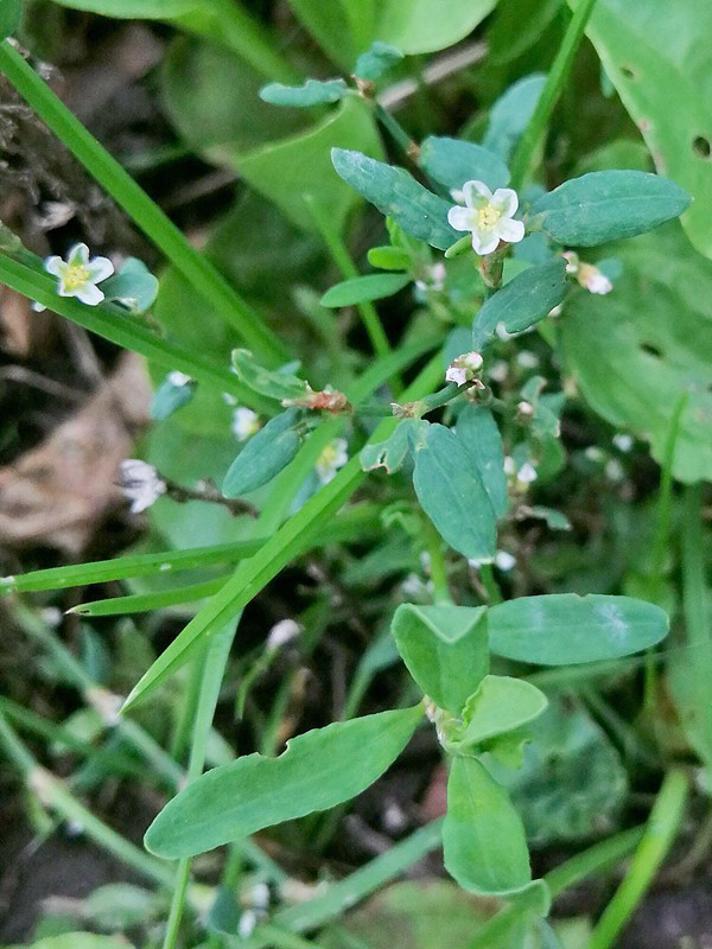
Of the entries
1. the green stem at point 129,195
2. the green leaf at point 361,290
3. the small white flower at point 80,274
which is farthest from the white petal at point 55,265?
the green leaf at point 361,290

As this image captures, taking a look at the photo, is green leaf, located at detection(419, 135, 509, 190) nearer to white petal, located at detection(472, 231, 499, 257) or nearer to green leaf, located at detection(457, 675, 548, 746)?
white petal, located at detection(472, 231, 499, 257)

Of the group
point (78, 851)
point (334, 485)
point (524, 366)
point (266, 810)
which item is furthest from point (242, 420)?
point (78, 851)

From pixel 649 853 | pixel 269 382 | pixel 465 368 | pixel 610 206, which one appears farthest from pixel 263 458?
pixel 649 853

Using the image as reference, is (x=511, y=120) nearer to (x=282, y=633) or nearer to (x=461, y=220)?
(x=461, y=220)

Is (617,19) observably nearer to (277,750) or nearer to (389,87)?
(389,87)

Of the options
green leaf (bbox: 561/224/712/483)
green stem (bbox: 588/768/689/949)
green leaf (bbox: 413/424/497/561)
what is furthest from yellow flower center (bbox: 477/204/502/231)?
green stem (bbox: 588/768/689/949)
